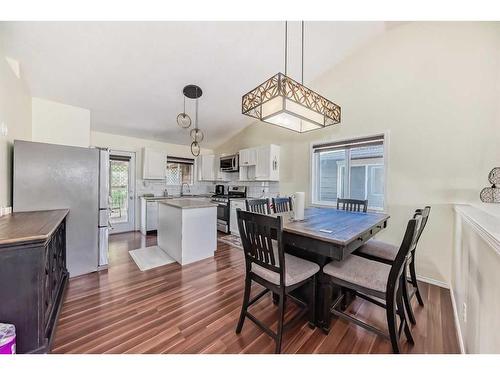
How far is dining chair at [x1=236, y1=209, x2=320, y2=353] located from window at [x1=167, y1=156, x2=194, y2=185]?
14.5 feet

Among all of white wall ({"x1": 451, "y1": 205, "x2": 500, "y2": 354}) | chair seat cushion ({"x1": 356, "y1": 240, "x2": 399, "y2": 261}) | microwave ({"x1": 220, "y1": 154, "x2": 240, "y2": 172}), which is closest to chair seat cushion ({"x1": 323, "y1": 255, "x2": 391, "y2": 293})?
chair seat cushion ({"x1": 356, "y1": 240, "x2": 399, "y2": 261})

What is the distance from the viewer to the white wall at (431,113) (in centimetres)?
224

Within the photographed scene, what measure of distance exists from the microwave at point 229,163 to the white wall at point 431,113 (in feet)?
8.53

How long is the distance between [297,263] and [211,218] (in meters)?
1.97

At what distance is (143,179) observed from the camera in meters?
4.98

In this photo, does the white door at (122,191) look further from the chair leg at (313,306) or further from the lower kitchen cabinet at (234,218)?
the chair leg at (313,306)

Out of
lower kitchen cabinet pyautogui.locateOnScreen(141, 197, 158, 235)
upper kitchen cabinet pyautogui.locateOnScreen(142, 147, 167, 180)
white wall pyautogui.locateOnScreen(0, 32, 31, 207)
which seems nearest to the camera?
white wall pyautogui.locateOnScreen(0, 32, 31, 207)

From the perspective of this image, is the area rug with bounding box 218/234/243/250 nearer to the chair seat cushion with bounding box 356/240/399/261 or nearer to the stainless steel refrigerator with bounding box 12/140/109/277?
the stainless steel refrigerator with bounding box 12/140/109/277

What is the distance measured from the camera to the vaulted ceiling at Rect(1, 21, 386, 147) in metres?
2.22

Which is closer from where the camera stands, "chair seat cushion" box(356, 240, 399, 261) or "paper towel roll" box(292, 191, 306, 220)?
"chair seat cushion" box(356, 240, 399, 261)
